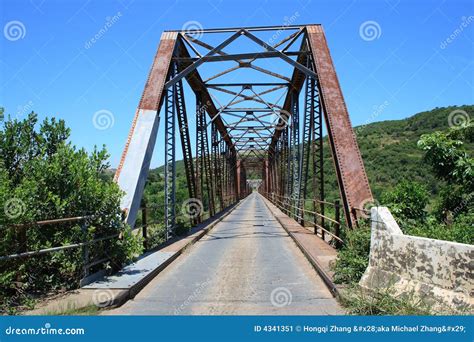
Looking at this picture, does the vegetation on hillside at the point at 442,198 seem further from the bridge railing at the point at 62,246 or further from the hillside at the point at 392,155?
the hillside at the point at 392,155

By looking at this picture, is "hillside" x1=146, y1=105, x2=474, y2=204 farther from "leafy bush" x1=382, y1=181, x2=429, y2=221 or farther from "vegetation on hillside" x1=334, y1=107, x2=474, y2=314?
"leafy bush" x1=382, y1=181, x2=429, y2=221

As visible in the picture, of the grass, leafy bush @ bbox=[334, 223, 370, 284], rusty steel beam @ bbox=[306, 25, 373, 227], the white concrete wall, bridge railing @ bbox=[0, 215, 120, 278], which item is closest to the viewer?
the white concrete wall

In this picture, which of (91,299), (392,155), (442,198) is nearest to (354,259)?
(91,299)

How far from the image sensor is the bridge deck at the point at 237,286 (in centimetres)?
510

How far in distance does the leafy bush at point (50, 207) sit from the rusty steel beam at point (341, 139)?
424 centimetres

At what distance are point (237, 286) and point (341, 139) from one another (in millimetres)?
4481

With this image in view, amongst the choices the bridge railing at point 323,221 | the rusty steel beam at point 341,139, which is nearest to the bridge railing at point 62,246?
the bridge railing at point 323,221

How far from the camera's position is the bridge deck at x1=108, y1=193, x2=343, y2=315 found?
5.10 m

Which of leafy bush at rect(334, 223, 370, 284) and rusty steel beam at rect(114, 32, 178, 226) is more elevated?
rusty steel beam at rect(114, 32, 178, 226)

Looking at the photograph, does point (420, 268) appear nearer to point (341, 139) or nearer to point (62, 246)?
point (62, 246)

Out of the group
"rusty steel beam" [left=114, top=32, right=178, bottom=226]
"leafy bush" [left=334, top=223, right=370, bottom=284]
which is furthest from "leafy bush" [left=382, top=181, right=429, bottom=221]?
"rusty steel beam" [left=114, top=32, right=178, bottom=226]

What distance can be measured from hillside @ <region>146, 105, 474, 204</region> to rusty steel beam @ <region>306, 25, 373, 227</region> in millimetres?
23568

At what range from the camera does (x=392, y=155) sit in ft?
219

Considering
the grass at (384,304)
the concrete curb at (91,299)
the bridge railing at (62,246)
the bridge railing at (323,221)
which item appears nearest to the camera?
the grass at (384,304)
